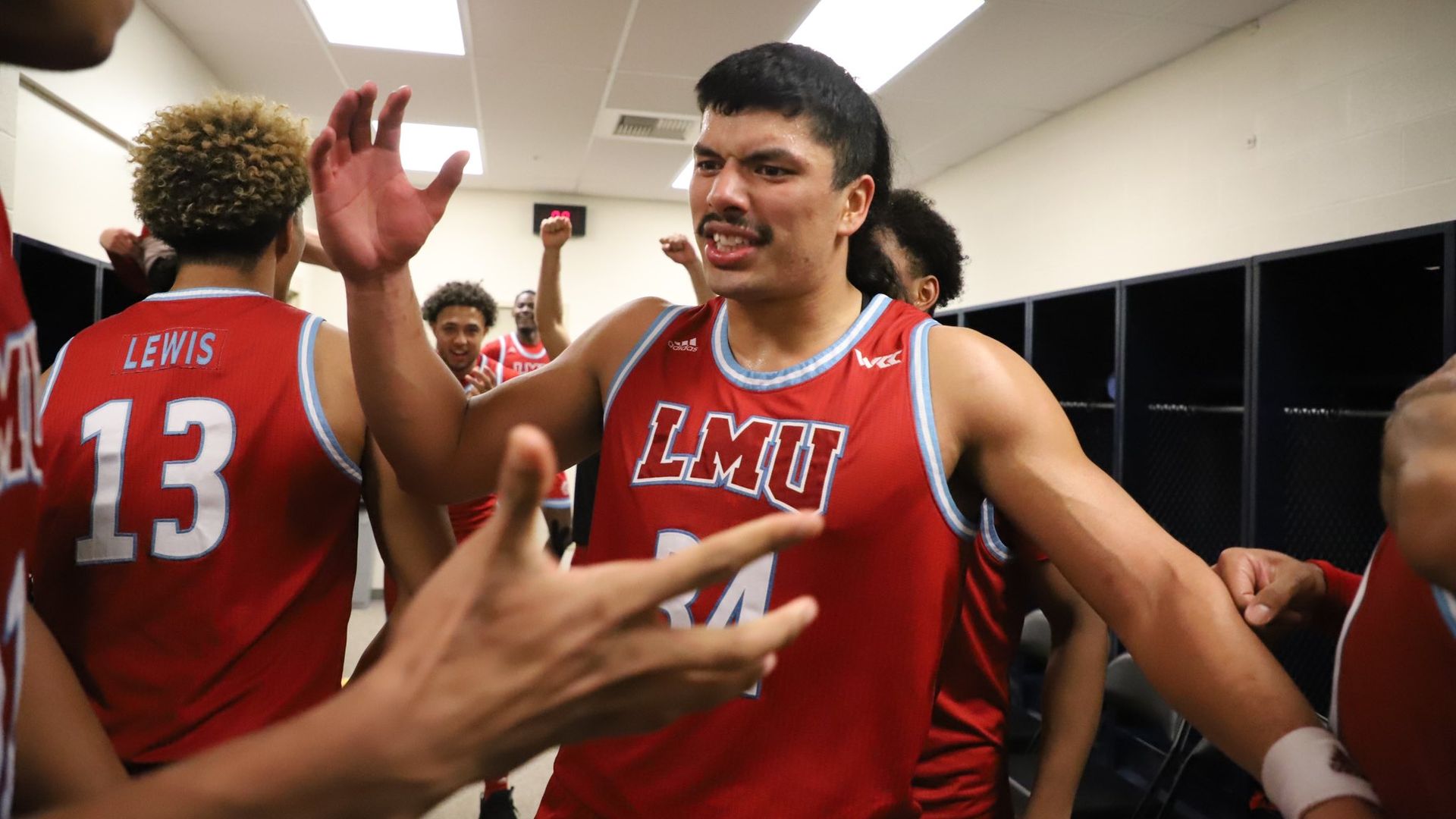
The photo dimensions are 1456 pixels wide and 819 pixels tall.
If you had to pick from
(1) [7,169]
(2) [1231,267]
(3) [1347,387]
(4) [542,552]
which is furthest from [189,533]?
(3) [1347,387]

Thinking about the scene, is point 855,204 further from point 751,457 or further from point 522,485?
point 522,485

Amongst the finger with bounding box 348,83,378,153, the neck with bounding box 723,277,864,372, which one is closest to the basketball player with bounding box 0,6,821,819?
the neck with bounding box 723,277,864,372

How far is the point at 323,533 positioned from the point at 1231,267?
2471mm

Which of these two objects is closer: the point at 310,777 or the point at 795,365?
the point at 310,777

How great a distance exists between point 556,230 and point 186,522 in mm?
1579

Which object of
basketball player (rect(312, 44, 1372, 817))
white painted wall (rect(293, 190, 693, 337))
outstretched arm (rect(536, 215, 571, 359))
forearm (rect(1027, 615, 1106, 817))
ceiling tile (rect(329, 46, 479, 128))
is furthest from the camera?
white painted wall (rect(293, 190, 693, 337))

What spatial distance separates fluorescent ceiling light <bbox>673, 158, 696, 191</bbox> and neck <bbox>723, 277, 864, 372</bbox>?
531 cm

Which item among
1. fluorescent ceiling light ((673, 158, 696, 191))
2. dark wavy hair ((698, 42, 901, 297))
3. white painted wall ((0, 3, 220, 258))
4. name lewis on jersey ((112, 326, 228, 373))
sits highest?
fluorescent ceiling light ((673, 158, 696, 191))

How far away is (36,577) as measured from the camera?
125cm

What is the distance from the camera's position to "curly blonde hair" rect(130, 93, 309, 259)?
4.43ft

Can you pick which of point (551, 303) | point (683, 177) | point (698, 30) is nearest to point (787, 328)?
point (551, 303)

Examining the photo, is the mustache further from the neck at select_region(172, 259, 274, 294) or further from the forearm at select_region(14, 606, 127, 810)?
the forearm at select_region(14, 606, 127, 810)

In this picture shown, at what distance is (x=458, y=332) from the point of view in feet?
13.3

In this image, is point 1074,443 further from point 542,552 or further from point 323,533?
point 323,533
